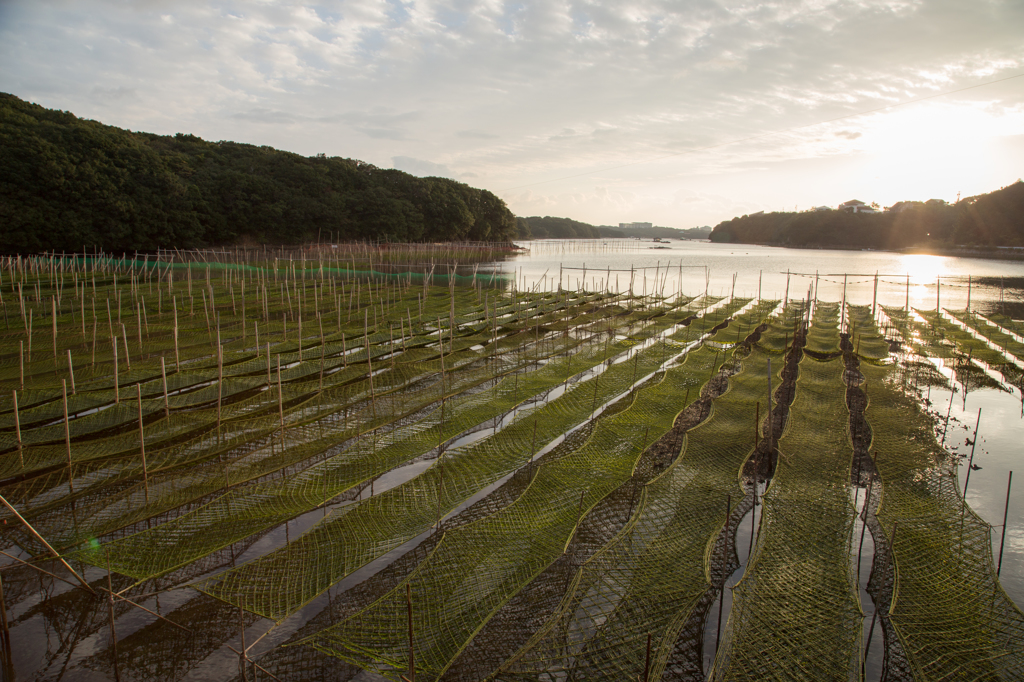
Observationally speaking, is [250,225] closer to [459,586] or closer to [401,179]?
[401,179]

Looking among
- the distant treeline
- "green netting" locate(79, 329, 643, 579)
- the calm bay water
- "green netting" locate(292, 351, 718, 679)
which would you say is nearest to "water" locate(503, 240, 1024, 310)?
the calm bay water

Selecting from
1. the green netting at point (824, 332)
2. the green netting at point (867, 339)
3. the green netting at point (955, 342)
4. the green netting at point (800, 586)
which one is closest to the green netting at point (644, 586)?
the green netting at point (800, 586)

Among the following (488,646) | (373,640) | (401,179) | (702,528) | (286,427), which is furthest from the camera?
(401,179)

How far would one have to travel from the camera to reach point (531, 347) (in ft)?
47.6

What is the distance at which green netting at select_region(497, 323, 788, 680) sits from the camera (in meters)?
3.75

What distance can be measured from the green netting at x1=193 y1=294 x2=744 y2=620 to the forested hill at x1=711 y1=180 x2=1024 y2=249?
72.3 meters

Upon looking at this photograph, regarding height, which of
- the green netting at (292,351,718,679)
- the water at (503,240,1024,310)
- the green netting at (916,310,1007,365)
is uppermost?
the water at (503,240,1024,310)

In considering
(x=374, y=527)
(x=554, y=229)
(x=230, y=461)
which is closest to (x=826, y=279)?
(x=374, y=527)

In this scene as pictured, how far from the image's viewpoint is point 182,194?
116ft

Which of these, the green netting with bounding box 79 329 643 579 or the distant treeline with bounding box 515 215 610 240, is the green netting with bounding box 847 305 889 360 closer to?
the green netting with bounding box 79 329 643 579

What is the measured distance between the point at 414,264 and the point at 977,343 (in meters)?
31.9

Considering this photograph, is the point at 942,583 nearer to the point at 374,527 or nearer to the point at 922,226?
the point at 374,527

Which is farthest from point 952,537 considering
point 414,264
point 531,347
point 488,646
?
point 414,264

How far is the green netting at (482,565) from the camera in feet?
12.5
